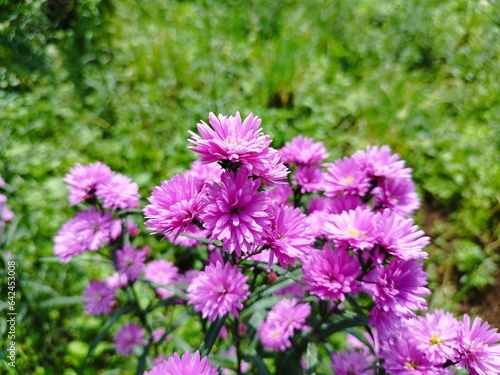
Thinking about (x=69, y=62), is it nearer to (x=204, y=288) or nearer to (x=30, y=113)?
(x=30, y=113)

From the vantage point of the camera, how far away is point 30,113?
253 cm

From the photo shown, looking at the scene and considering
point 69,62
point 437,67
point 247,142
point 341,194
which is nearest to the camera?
point 247,142

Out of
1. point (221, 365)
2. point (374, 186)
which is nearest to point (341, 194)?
point (374, 186)

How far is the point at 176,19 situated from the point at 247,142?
3116 millimetres

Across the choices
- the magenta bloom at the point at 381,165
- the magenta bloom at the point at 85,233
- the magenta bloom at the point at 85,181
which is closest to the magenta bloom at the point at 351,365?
the magenta bloom at the point at 381,165

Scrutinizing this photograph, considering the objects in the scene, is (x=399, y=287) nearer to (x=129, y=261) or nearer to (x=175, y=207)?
(x=175, y=207)

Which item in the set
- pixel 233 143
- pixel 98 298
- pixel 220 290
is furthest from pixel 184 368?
pixel 98 298

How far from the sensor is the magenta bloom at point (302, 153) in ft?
3.84

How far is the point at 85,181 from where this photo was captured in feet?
3.65

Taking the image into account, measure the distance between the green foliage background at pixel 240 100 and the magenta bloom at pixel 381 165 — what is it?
124 centimetres

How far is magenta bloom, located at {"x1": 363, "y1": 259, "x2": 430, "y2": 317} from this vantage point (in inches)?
32.3

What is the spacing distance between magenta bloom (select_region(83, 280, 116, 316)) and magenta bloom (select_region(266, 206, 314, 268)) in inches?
29.1

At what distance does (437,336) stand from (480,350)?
0.09 metres

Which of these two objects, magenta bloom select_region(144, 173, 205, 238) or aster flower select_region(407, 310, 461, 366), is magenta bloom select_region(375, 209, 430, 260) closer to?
aster flower select_region(407, 310, 461, 366)
